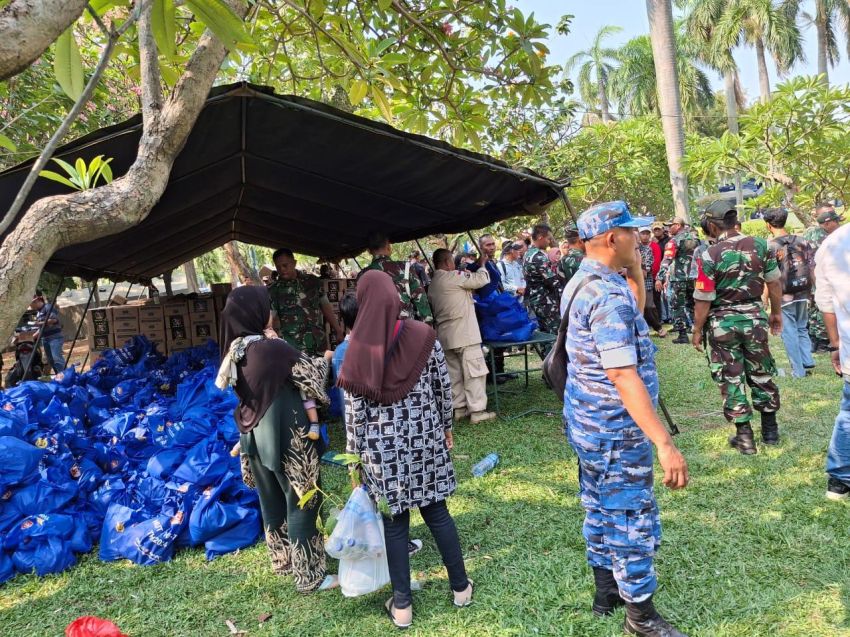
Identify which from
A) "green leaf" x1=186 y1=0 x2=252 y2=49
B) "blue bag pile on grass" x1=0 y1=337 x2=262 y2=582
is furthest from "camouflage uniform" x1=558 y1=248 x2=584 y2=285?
"green leaf" x1=186 y1=0 x2=252 y2=49

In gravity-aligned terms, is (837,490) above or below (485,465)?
below

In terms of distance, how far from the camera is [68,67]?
4.70ft

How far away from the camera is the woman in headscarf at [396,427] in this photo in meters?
2.58

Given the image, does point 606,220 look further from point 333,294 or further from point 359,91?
point 333,294

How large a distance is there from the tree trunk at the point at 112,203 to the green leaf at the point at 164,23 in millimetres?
525

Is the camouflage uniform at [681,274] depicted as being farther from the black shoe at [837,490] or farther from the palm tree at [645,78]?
the palm tree at [645,78]

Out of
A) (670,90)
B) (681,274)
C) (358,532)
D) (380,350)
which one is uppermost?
(670,90)

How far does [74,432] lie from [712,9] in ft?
109

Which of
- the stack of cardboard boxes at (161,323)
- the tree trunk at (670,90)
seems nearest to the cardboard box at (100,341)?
the stack of cardboard boxes at (161,323)

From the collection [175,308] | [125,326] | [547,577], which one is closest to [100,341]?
[125,326]

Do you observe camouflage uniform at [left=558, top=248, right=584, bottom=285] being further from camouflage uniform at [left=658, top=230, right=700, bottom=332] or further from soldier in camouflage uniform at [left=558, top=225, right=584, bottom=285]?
camouflage uniform at [left=658, top=230, right=700, bottom=332]

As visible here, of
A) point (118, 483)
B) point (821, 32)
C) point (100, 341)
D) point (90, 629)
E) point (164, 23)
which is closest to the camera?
point (164, 23)

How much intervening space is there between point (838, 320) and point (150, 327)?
294 inches

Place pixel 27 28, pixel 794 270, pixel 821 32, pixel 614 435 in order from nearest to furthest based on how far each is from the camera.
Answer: pixel 27 28 < pixel 614 435 < pixel 794 270 < pixel 821 32
